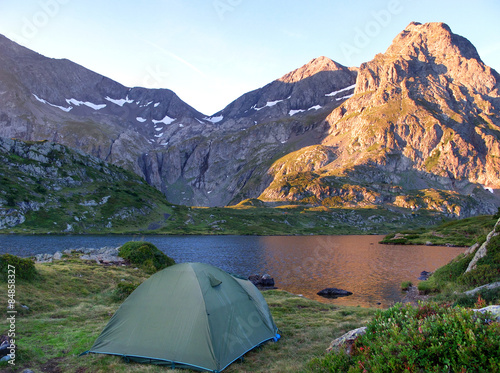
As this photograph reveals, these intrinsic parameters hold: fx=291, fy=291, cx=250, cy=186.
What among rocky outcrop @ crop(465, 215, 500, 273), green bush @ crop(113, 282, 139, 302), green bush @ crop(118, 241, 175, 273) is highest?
rocky outcrop @ crop(465, 215, 500, 273)

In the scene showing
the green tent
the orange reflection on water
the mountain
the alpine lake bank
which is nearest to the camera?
the alpine lake bank

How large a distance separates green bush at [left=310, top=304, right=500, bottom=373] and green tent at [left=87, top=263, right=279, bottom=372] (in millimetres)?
5505

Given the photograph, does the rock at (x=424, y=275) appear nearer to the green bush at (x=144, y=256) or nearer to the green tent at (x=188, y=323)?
the green bush at (x=144, y=256)

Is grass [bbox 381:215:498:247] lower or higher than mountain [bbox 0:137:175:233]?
higher

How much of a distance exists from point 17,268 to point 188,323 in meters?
16.1

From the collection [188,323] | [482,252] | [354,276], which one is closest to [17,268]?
[188,323]

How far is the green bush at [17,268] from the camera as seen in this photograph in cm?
2016

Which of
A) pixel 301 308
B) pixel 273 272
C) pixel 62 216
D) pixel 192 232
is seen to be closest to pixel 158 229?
pixel 192 232

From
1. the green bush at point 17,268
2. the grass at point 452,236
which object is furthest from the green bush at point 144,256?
the grass at point 452,236

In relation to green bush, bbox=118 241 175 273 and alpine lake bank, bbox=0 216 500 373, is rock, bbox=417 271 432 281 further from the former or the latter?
green bush, bbox=118 241 175 273

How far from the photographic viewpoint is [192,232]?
501 feet

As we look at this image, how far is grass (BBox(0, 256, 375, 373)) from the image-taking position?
1202cm

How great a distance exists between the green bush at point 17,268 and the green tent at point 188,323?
11.6m

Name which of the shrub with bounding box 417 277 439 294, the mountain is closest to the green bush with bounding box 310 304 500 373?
the shrub with bounding box 417 277 439 294
